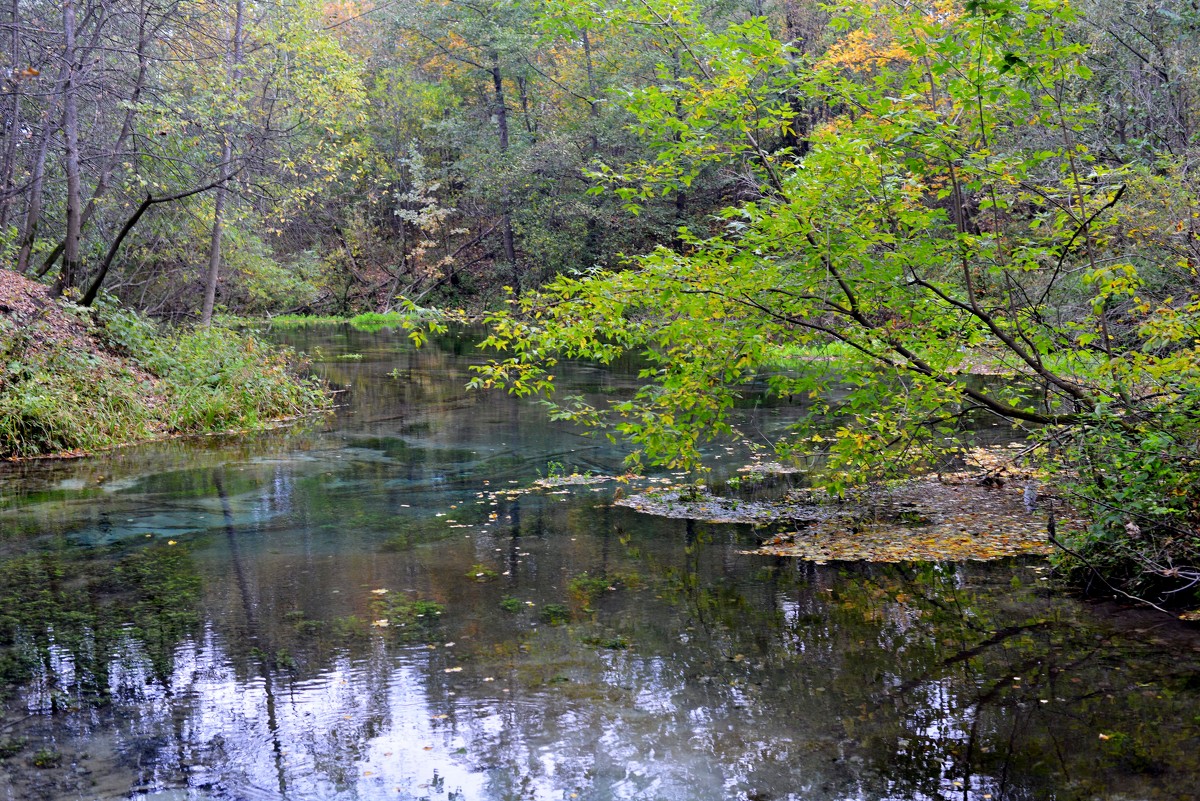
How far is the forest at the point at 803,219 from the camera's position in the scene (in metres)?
5.93

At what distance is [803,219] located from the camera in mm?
6164

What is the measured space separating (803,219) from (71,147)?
11749 mm

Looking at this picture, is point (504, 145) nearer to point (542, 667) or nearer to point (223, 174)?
point (223, 174)

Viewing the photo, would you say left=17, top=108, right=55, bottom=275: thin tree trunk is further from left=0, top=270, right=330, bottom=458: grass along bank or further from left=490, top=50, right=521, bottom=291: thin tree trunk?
left=490, top=50, right=521, bottom=291: thin tree trunk

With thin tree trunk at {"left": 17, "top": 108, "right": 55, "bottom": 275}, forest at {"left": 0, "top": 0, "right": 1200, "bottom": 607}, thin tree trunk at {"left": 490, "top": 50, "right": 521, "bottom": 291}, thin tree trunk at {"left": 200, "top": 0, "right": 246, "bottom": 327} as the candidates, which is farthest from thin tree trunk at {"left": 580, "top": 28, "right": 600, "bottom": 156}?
thin tree trunk at {"left": 17, "top": 108, "right": 55, "bottom": 275}

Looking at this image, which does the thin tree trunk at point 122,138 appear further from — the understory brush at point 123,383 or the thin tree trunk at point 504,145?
the thin tree trunk at point 504,145

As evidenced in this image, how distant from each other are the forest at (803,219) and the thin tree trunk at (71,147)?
6 centimetres

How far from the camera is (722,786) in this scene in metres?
3.91

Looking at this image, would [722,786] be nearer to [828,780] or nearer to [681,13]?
[828,780]

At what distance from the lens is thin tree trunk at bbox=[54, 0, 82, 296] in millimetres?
12734

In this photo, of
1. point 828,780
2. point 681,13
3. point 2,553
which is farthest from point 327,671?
point 681,13

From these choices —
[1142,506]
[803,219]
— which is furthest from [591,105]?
[1142,506]

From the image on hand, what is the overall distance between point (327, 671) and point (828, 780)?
8.73ft

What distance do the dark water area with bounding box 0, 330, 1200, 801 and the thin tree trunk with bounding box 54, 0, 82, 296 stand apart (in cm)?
684
